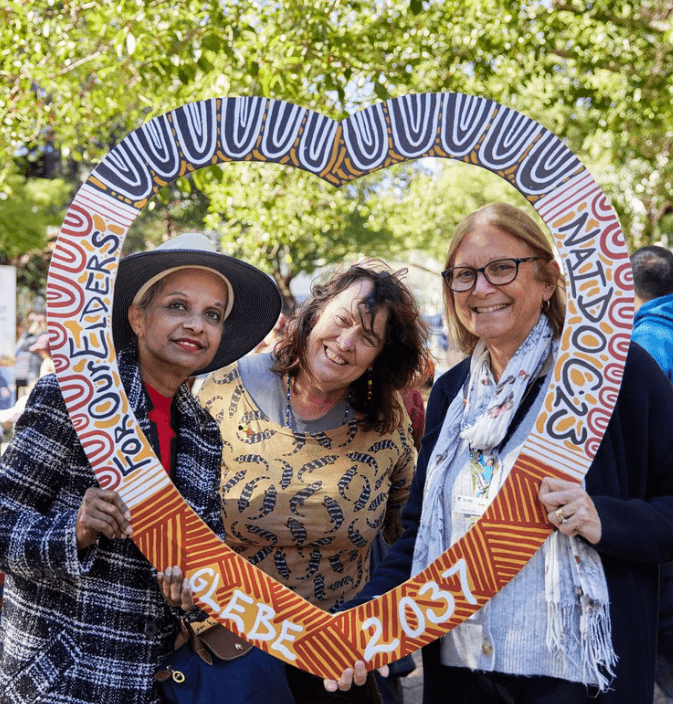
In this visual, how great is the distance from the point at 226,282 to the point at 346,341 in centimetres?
46

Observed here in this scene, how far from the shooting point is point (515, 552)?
2.19 m

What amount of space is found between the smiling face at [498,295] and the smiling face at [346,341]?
19.5 inches

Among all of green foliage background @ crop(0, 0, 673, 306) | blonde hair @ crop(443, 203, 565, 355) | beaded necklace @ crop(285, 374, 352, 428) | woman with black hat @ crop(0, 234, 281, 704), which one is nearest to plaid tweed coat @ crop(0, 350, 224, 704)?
woman with black hat @ crop(0, 234, 281, 704)

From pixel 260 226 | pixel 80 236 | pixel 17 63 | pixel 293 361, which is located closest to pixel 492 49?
pixel 260 226

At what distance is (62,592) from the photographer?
2162 millimetres

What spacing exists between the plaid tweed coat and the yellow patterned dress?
0.53m

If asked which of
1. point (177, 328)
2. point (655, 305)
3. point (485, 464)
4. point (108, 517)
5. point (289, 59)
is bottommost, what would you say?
point (108, 517)

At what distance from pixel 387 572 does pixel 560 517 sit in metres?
0.56

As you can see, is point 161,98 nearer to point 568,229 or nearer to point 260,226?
point 260,226

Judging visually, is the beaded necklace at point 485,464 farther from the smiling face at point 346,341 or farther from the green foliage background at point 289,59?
the green foliage background at point 289,59

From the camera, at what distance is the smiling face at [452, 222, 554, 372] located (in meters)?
2.29

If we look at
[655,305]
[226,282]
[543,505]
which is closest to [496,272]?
[543,505]

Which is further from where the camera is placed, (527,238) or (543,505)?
(527,238)

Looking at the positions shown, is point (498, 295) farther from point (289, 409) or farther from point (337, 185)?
→ point (289, 409)
